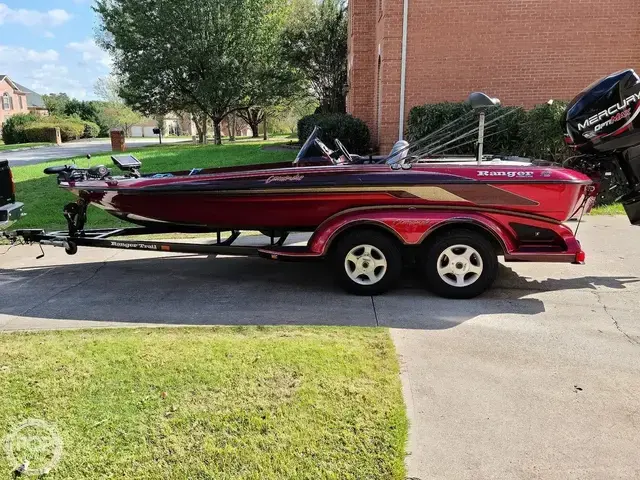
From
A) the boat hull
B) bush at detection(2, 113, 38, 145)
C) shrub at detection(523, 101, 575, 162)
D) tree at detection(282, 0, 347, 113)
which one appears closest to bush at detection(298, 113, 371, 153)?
shrub at detection(523, 101, 575, 162)

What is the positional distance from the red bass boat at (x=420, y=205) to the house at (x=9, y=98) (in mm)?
67772

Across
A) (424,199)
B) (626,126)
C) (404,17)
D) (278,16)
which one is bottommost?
(424,199)

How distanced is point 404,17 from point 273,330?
10054 mm

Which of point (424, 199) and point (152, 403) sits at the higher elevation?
point (424, 199)

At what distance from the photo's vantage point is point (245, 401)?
313 centimetres

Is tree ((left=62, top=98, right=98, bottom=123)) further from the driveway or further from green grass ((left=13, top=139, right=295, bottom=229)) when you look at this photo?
green grass ((left=13, top=139, right=295, bottom=229))

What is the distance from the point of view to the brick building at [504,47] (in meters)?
11.8

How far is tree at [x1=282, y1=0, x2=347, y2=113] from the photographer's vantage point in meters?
24.2

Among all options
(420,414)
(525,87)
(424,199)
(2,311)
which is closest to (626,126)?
(424,199)

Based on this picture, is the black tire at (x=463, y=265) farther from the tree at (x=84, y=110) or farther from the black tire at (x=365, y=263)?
the tree at (x=84, y=110)

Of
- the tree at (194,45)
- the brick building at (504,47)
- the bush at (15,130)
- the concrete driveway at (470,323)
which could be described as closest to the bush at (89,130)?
the bush at (15,130)

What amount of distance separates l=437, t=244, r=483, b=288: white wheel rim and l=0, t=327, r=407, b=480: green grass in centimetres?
130

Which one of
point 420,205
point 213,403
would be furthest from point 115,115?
point 213,403

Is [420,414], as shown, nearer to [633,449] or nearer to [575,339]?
[633,449]
